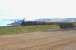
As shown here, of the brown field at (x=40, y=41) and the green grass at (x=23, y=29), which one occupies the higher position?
the green grass at (x=23, y=29)

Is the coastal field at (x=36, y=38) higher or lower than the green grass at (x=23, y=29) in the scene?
lower

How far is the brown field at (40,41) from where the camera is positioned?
2.11 ft

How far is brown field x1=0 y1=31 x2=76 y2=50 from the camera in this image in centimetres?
64

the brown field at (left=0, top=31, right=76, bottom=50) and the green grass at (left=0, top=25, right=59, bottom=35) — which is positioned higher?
the green grass at (left=0, top=25, right=59, bottom=35)

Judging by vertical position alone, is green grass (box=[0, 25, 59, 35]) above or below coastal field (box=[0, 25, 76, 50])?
above

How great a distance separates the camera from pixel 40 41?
68 cm
